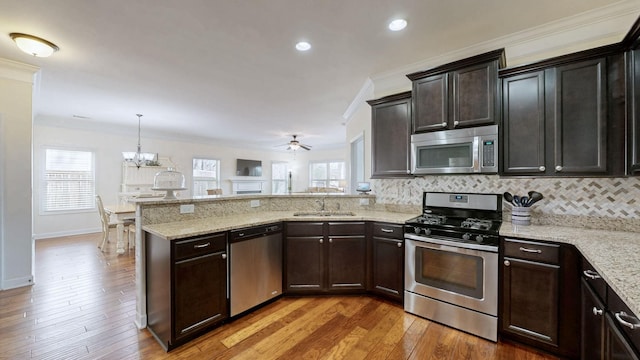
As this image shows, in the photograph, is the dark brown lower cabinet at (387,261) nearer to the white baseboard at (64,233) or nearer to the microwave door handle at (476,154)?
the microwave door handle at (476,154)

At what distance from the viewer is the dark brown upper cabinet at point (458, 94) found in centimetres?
239

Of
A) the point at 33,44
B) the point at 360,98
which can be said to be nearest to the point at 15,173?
the point at 33,44

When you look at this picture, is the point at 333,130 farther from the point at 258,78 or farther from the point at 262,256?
the point at 262,256

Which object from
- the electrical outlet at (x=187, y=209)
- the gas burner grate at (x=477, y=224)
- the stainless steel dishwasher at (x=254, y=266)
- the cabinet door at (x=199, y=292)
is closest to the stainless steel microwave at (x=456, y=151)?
the gas burner grate at (x=477, y=224)

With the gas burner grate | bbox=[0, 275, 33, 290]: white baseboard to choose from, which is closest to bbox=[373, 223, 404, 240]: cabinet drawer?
the gas burner grate

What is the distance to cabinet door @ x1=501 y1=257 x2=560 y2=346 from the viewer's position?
1949mm

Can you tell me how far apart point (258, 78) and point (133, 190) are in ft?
17.6

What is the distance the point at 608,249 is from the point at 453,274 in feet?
3.42

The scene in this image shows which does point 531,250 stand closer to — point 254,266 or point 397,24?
point 397,24

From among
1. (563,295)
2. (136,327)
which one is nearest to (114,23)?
(136,327)

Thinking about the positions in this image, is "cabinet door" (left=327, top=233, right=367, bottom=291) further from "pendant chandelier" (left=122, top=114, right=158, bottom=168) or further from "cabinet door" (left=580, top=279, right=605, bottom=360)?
"pendant chandelier" (left=122, top=114, right=158, bottom=168)

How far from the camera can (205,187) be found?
8742 millimetres

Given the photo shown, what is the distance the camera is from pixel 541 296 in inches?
78.2

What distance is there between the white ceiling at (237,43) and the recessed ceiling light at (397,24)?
6 cm
